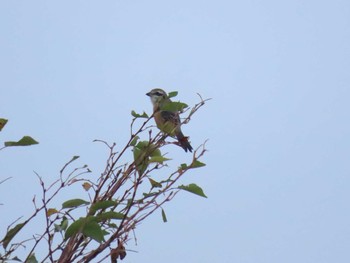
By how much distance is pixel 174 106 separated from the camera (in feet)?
6.63

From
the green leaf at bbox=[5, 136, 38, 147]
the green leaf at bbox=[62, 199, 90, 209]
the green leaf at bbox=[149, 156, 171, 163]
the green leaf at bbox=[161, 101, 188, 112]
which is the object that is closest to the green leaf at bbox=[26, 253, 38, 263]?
the green leaf at bbox=[62, 199, 90, 209]

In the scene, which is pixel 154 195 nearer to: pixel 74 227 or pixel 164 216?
pixel 164 216

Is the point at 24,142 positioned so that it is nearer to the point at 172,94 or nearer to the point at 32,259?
the point at 32,259

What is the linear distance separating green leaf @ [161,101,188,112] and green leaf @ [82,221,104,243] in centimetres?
67

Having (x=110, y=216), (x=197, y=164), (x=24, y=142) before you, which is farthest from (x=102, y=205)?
(x=197, y=164)

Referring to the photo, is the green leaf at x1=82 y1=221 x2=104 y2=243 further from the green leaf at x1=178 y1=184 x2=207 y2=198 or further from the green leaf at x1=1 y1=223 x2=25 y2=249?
the green leaf at x1=178 y1=184 x2=207 y2=198

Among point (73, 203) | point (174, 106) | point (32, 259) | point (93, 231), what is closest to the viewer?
point (93, 231)

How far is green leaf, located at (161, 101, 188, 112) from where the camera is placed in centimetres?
201

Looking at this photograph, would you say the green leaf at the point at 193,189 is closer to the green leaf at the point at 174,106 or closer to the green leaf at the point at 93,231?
the green leaf at the point at 174,106

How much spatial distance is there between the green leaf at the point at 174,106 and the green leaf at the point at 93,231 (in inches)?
26.5

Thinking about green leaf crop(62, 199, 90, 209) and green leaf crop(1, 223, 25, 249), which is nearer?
green leaf crop(1, 223, 25, 249)

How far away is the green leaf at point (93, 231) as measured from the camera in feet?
4.75

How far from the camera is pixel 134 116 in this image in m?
2.05

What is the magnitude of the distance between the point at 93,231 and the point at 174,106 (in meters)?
0.71
